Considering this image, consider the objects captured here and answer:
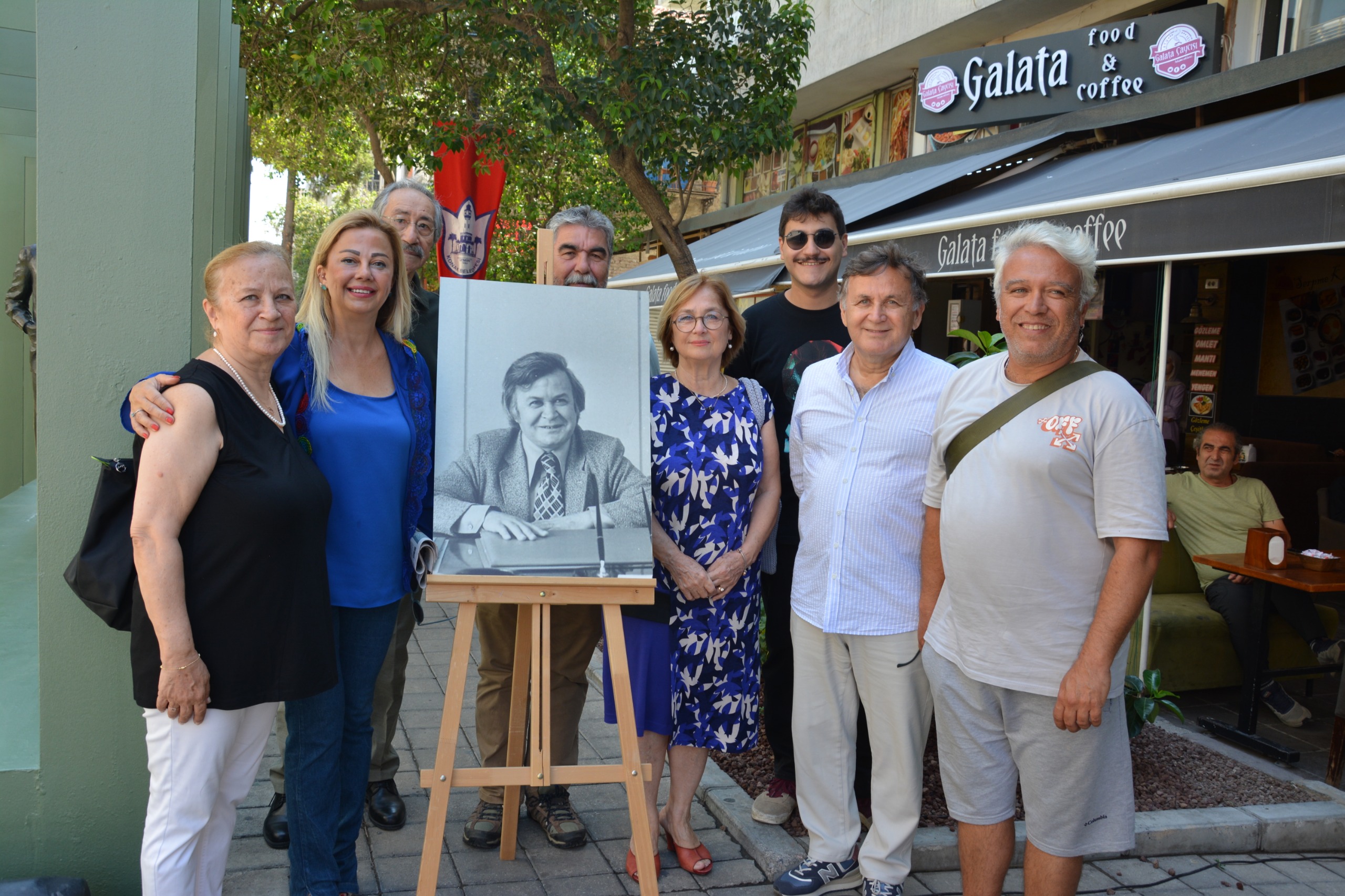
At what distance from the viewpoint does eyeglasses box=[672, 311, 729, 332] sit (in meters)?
3.22

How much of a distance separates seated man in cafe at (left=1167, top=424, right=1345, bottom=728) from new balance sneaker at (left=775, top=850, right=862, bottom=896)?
3.18 metres

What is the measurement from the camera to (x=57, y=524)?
2.81 meters

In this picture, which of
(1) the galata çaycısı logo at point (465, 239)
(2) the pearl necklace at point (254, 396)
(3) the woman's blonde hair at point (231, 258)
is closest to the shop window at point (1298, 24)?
(1) the galata çaycısı logo at point (465, 239)

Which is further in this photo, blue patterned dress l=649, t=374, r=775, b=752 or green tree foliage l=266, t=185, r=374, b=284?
green tree foliage l=266, t=185, r=374, b=284

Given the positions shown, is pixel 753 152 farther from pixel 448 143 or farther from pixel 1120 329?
pixel 1120 329

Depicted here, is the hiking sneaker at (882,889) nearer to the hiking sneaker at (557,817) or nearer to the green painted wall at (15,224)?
the hiking sneaker at (557,817)

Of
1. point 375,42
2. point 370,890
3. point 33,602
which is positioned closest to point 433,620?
point 33,602

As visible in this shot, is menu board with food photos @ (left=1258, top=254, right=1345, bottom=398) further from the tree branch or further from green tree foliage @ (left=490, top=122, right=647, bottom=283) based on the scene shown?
green tree foliage @ (left=490, top=122, right=647, bottom=283)

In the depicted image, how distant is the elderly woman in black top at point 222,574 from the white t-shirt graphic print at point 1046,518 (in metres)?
1.70

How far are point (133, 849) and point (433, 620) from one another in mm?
3610

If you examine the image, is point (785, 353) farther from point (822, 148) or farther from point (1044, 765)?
point (822, 148)

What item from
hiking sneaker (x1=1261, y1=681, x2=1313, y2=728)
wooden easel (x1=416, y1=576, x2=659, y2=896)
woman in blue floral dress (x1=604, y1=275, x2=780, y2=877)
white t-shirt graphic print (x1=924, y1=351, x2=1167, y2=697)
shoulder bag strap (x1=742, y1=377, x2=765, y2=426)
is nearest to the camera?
white t-shirt graphic print (x1=924, y1=351, x2=1167, y2=697)

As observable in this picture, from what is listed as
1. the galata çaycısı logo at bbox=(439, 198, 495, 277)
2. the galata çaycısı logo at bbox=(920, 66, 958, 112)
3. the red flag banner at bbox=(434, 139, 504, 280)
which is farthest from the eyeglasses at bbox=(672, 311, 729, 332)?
the galata çaycısı logo at bbox=(920, 66, 958, 112)

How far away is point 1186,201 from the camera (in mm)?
4621
